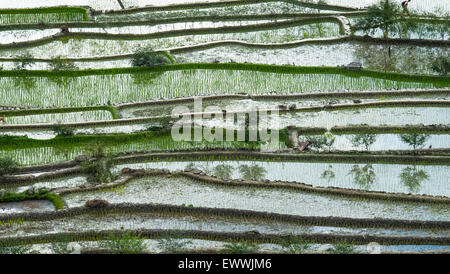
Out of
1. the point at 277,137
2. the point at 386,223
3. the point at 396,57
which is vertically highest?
the point at 396,57

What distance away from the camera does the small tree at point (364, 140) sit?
14.7 metres

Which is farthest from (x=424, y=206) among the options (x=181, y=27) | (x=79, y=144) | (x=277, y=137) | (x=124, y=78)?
(x=181, y=27)

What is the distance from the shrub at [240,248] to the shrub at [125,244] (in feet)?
3.69

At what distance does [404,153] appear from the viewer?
14398 mm

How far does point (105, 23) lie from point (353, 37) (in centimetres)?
537

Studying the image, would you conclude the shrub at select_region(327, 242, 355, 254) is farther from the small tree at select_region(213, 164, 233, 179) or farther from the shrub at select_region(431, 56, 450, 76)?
the shrub at select_region(431, 56, 450, 76)

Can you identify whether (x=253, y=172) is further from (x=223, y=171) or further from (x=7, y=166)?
(x=7, y=166)

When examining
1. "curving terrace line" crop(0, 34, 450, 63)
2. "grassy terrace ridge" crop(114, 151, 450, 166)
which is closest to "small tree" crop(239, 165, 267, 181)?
"grassy terrace ridge" crop(114, 151, 450, 166)

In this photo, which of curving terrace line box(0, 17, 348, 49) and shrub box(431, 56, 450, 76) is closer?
shrub box(431, 56, 450, 76)

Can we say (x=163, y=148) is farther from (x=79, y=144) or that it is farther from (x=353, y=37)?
(x=353, y=37)

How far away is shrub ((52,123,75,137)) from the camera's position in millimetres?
15219

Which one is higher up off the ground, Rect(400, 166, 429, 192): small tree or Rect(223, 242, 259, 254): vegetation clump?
Rect(400, 166, 429, 192): small tree

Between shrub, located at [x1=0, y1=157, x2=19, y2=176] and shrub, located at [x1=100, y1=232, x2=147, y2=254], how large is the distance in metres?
2.58

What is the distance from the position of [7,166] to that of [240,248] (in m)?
4.37
